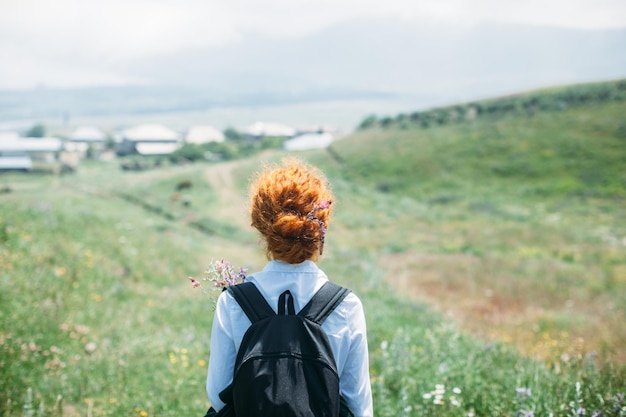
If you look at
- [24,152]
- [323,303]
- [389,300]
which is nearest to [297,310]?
[323,303]

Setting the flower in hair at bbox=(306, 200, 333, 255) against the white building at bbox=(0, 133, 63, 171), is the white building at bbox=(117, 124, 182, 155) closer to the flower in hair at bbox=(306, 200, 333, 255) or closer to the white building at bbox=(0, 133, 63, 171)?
the white building at bbox=(0, 133, 63, 171)

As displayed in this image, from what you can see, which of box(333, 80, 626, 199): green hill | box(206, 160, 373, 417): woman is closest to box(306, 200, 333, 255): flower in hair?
box(206, 160, 373, 417): woman

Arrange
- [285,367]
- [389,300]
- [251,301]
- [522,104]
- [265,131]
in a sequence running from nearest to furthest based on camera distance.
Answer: [285,367], [251,301], [389,300], [522,104], [265,131]

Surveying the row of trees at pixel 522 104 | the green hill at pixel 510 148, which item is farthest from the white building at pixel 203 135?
the green hill at pixel 510 148

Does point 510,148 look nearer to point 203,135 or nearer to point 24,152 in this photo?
point 24,152

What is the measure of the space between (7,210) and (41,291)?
7673mm

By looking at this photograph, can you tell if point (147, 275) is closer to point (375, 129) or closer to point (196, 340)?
point (196, 340)

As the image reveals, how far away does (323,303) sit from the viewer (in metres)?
2.50

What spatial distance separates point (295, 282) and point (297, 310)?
5.5 inches

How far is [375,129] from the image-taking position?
70.9m

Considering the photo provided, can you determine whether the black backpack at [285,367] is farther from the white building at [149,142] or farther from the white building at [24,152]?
the white building at [149,142]

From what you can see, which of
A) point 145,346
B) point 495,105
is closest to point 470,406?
point 145,346

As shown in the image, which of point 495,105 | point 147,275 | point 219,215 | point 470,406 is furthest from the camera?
point 495,105

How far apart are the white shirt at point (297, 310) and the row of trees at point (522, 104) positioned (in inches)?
2407
